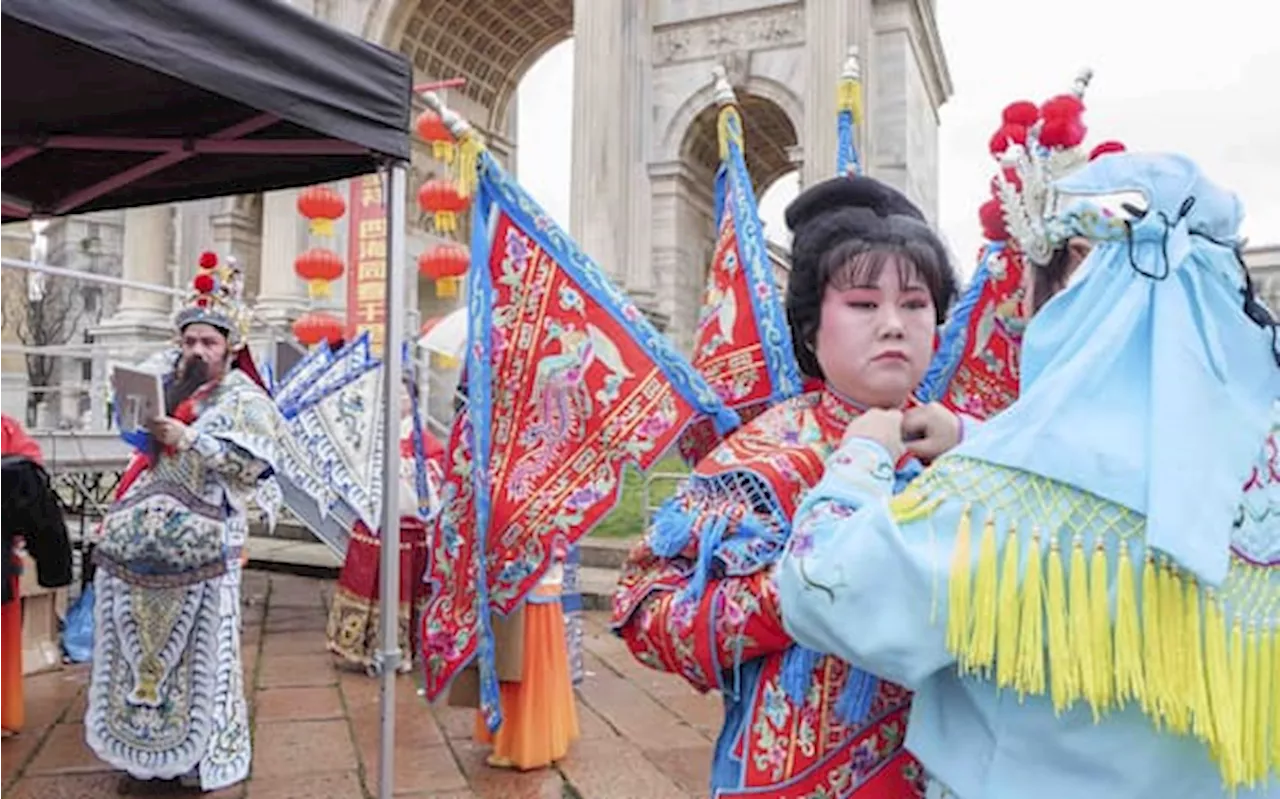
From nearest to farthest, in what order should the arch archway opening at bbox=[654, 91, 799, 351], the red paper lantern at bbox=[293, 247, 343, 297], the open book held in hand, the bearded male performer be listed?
1. the open book held in hand
2. the bearded male performer
3. the red paper lantern at bbox=[293, 247, 343, 297]
4. the arch archway opening at bbox=[654, 91, 799, 351]

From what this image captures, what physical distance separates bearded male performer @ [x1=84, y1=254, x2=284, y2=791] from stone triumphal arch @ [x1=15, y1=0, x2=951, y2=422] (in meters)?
12.5

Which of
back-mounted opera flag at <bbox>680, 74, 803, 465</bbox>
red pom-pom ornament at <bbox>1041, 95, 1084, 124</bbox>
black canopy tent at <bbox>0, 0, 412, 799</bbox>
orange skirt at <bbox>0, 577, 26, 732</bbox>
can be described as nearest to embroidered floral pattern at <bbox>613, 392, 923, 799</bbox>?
back-mounted opera flag at <bbox>680, 74, 803, 465</bbox>

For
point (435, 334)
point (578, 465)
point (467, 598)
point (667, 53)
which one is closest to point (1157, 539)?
point (578, 465)

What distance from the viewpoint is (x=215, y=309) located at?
3.74 meters

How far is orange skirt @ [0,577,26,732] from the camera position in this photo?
4.27 meters

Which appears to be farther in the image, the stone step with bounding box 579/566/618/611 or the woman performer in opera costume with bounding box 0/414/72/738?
the stone step with bounding box 579/566/618/611

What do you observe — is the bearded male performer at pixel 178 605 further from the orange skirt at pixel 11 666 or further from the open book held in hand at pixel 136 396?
the orange skirt at pixel 11 666

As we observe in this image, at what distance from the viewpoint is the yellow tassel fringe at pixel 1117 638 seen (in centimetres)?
99

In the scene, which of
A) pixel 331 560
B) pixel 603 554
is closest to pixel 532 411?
pixel 603 554

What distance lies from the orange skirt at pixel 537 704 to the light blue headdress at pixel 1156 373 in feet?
9.88

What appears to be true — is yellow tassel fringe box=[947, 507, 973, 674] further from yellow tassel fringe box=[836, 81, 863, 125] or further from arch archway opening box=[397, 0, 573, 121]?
arch archway opening box=[397, 0, 573, 121]

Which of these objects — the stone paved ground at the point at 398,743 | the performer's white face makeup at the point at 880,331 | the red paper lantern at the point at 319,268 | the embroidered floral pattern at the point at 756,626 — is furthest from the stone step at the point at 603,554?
the red paper lantern at the point at 319,268

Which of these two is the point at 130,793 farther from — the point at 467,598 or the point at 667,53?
the point at 667,53

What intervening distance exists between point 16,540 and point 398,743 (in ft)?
6.51
